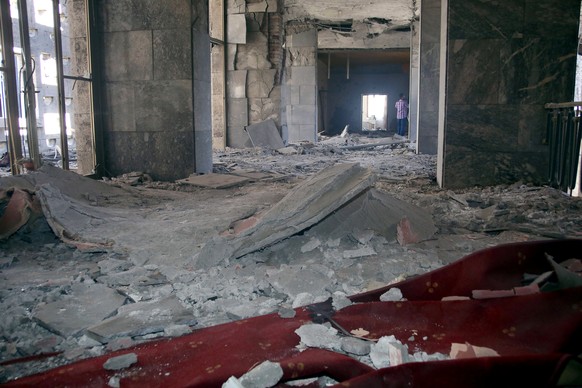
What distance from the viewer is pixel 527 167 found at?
658cm

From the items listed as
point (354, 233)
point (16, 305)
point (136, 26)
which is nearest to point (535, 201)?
point (354, 233)

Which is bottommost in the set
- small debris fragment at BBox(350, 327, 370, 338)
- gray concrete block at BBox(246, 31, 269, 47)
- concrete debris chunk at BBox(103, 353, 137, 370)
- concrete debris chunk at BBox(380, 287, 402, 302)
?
concrete debris chunk at BBox(103, 353, 137, 370)

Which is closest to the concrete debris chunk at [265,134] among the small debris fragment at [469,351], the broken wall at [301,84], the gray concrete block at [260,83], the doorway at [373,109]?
the gray concrete block at [260,83]

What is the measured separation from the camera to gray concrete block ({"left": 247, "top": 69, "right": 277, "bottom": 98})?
13141 millimetres

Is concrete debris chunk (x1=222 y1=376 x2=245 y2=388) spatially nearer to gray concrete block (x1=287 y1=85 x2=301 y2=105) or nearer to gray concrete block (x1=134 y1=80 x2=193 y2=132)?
gray concrete block (x1=134 y1=80 x2=193 y2=132)

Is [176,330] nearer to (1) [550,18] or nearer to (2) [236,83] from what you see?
(1) [550,18]

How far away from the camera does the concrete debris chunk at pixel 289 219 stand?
12.0 feet

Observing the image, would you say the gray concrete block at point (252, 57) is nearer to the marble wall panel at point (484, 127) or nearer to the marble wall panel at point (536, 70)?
the marble wall panel at point (484, 127)

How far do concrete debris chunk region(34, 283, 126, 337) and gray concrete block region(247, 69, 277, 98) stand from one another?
1060 cm

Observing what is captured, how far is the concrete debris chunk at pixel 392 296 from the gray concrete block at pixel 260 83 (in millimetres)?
11042

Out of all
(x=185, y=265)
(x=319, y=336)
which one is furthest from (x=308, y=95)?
(x=319, y=336)

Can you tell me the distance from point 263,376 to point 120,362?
678 mm

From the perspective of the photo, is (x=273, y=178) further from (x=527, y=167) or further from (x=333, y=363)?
(x=333, y=363)

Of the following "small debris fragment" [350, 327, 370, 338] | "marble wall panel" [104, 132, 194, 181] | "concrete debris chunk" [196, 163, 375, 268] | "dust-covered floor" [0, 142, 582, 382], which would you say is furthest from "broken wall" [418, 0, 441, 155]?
"small debris fragment" [350, 327, 370, 338]
